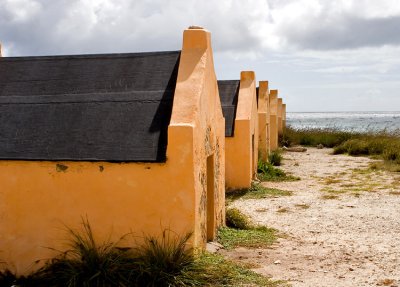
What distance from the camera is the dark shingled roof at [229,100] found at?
14.0m

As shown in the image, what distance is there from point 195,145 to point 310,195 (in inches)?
312

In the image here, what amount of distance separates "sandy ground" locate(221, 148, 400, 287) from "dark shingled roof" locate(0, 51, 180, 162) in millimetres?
2468

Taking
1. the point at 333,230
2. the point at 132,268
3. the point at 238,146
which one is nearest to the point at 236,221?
the point at 333,230

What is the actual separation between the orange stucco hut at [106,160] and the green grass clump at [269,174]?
960 cm

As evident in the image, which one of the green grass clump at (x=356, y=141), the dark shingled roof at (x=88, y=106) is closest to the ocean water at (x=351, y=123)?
the green grass clump at (x=356, y=141)

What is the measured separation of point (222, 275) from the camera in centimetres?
590

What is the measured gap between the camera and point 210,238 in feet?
25.6

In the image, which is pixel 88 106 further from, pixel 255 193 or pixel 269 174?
pixel 269 174

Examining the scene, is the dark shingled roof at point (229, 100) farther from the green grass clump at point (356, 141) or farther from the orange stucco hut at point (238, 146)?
the green grass clump at point (356, 141)

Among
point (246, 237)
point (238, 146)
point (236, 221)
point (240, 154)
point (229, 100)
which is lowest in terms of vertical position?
point (246, 237)

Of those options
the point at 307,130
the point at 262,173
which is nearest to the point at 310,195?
the point at 262,173

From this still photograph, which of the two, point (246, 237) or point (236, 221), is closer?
point (246, 237)

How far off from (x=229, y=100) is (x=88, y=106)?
8780 millimetres

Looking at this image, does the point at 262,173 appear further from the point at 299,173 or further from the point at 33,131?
the point at 33,131
